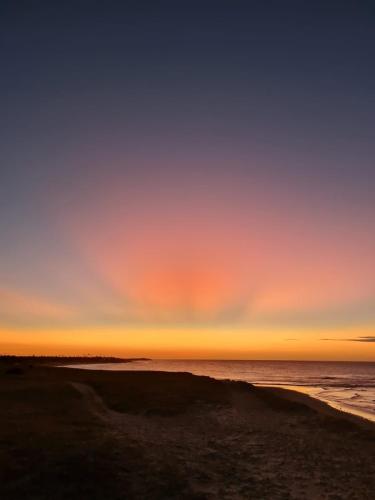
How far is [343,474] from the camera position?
56.1 ft

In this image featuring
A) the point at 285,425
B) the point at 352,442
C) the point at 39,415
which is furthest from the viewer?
the point at 285,425

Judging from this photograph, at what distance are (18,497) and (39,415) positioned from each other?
1377 centimetres

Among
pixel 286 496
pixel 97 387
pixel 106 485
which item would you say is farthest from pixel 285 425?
pixel 97 387

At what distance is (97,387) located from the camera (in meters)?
45.9

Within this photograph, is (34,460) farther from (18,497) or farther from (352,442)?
(352,442)

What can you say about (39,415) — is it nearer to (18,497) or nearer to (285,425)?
(18,497)

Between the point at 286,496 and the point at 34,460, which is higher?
the point at 34,460

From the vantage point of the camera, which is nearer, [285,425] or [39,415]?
[39,415]

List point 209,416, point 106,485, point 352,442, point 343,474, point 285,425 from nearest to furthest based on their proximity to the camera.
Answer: point 106,485
point 343,474
point 352,442
point 285,425
point 209,416

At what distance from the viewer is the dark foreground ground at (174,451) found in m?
13.8

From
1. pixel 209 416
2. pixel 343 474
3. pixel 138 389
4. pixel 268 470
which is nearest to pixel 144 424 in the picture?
pixel 209 416

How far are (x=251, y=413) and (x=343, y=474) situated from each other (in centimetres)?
1691

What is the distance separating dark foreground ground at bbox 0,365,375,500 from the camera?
541 inches

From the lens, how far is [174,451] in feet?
62.8
